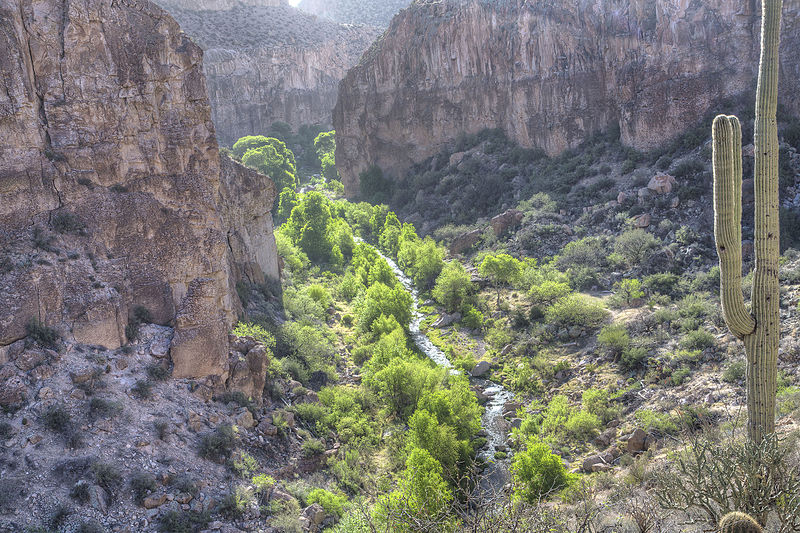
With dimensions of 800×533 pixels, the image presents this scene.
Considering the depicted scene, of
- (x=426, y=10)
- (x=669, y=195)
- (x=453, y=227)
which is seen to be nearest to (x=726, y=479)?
(x=669, y=195)

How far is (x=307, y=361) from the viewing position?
28.8 meters

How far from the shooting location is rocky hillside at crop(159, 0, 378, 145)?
92688 millimetres

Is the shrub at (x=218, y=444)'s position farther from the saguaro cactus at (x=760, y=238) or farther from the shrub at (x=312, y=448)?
the saguaro cactus at (x=760, y=238)

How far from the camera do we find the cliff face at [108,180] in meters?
18.5

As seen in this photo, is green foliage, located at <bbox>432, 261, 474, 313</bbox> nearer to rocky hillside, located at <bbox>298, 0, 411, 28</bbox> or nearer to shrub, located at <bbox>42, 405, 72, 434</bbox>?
shrub, located at <bbox>42, 405, 72, 434</bbox>

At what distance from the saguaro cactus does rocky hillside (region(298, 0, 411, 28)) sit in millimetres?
128048

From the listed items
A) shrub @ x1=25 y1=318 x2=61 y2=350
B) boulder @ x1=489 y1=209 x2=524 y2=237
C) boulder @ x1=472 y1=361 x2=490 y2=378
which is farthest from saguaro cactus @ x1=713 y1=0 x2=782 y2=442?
boulder @ x1=489 y1=209 x2=524 y2=237

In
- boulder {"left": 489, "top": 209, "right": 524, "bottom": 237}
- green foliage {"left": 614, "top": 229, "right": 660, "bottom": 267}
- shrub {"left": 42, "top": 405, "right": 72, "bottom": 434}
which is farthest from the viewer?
boulder {"left": 489, "top": 209, "right": 524, "bottom": 237}

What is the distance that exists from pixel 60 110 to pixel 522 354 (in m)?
23.7

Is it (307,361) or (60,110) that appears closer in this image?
(60,110)

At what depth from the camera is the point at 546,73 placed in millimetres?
54125

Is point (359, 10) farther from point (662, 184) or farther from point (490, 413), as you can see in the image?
point (490, 413)

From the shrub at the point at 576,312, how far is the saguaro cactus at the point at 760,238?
785 inches

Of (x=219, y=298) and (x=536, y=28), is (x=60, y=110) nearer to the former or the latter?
(x=219, y=298)
